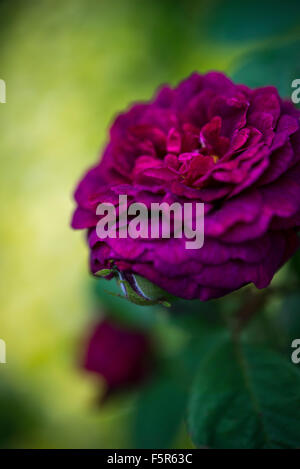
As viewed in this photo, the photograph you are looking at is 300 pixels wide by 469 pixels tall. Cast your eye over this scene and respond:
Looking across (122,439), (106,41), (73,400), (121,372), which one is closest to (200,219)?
(121,372)

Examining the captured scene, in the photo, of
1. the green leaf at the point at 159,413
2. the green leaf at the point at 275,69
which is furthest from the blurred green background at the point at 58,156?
the green leaf at the point at 275,69

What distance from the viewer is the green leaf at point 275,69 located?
2.09 ft

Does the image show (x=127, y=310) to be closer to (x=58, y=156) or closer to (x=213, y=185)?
(x=213, y=185)

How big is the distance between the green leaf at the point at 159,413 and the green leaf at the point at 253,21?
64 centimetres

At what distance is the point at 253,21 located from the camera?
0.77m

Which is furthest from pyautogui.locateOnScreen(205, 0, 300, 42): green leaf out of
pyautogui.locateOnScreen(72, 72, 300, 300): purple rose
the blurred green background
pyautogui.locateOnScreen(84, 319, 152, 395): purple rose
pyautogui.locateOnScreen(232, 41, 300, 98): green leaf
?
pyautogui.locateOnScreen(84, 319, 152, 395): purple rose

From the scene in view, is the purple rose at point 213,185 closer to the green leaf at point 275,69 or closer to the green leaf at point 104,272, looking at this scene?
the green leaf at point 104,272

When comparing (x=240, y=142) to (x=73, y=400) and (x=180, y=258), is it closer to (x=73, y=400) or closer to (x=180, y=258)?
(x=180, y=258)

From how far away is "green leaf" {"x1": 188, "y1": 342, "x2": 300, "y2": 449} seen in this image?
0.53 m

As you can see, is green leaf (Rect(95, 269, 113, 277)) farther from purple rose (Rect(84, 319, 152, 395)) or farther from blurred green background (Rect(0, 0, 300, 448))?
blurred green background (Rect(0, 0, 300, 448))

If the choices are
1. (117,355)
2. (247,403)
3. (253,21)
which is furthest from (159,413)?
(253,21)

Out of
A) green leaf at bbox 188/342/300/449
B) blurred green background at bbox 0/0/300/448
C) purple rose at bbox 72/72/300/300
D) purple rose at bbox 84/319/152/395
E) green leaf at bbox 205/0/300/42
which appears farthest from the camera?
blurred green background at bbox 0/0/300/448

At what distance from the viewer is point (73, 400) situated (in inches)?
51.3

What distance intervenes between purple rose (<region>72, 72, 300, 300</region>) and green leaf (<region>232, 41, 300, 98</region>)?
15cm
